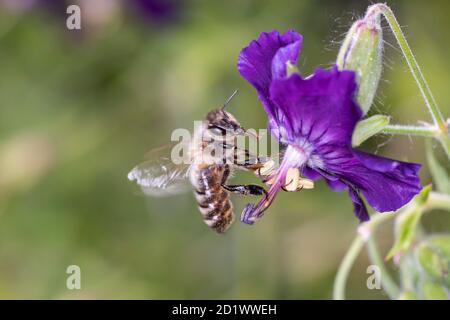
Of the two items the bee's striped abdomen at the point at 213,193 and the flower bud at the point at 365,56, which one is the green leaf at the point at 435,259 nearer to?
the bee's striped abdomen at the point at 213,193

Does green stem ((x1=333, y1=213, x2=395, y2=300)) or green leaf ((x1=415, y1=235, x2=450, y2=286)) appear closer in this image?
green leaf ((x1=415, y1=235, x2=450, y2=286))

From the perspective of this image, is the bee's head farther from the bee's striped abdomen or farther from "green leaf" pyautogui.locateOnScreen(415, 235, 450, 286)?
"green leaf" pyautogui.locateOnScreen(415, 235, 450, 286)

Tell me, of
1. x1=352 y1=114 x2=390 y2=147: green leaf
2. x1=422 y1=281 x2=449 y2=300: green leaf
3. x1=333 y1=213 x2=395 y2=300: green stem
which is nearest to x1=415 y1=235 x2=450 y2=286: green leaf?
x1=422 y1=281 x2=449 y2=300: green leaf

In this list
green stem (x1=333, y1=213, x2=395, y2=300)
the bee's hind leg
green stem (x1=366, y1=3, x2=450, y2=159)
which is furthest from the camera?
green stem (x1=333, y1=213, x2=395, y2=300)

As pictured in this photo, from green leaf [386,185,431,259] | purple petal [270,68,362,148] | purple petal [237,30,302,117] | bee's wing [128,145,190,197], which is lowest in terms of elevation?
green leaf [386,185,431,259]

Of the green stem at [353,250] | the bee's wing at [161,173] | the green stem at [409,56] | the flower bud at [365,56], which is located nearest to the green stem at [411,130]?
the green stem at [409,56]
